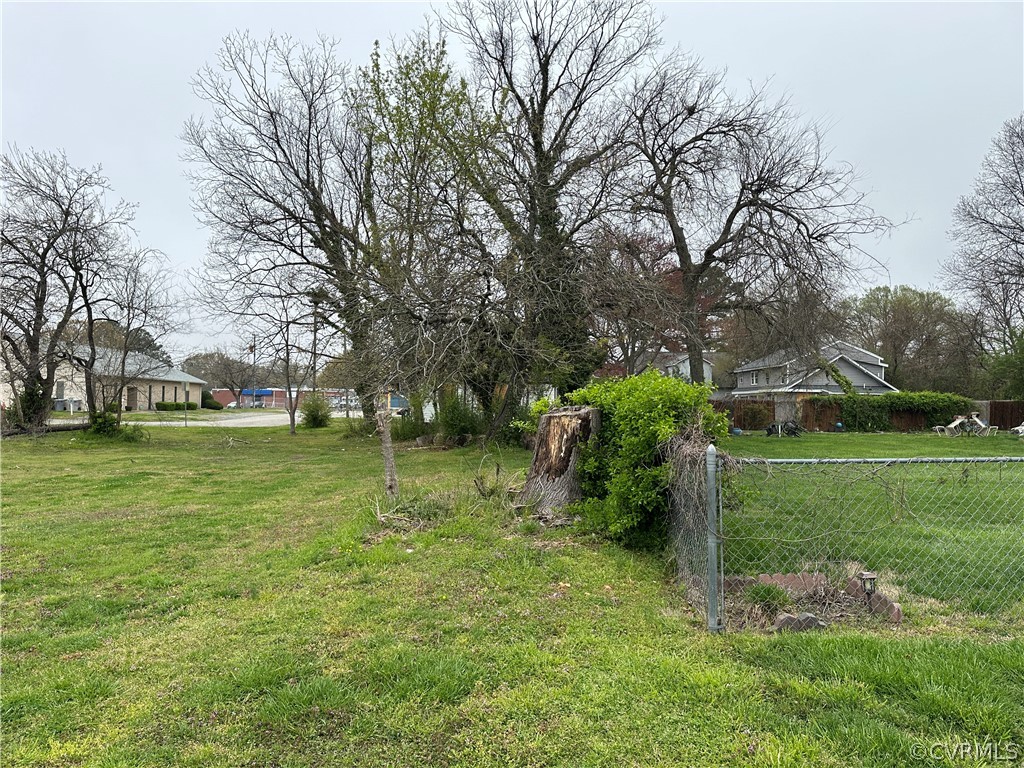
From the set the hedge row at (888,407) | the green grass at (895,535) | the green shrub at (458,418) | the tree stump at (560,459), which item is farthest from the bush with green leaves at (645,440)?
the hedge row at (888,407)

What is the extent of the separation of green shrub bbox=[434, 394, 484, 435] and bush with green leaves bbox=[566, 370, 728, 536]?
10.7 metres

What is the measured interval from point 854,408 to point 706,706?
27.5 metres

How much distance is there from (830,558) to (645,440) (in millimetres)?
1820

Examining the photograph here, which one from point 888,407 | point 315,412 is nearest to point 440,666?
point 315,412

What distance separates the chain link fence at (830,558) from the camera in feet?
11.1

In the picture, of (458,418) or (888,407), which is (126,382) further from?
(888,407)

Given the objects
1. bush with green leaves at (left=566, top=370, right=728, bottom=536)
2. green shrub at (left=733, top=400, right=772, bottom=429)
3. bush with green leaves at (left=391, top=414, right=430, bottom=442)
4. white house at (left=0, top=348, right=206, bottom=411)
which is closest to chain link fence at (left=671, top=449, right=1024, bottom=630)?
bush with green leaves at (left=566, top=370, right=728, bottom=536)

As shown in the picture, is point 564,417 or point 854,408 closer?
point 564,417

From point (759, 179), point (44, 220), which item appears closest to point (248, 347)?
point (44, 220)

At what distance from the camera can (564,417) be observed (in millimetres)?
5902

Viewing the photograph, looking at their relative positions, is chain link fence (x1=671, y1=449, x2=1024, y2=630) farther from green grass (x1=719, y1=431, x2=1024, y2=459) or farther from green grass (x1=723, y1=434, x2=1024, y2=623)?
green grass (x1=719, y1=431, x2=1024, y2=459)

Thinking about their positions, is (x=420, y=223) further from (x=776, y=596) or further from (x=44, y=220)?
(x=44, y=220)

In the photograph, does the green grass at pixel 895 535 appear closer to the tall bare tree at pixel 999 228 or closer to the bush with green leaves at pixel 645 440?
the bush with green leaves at pixel 645 440

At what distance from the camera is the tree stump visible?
228 inches
